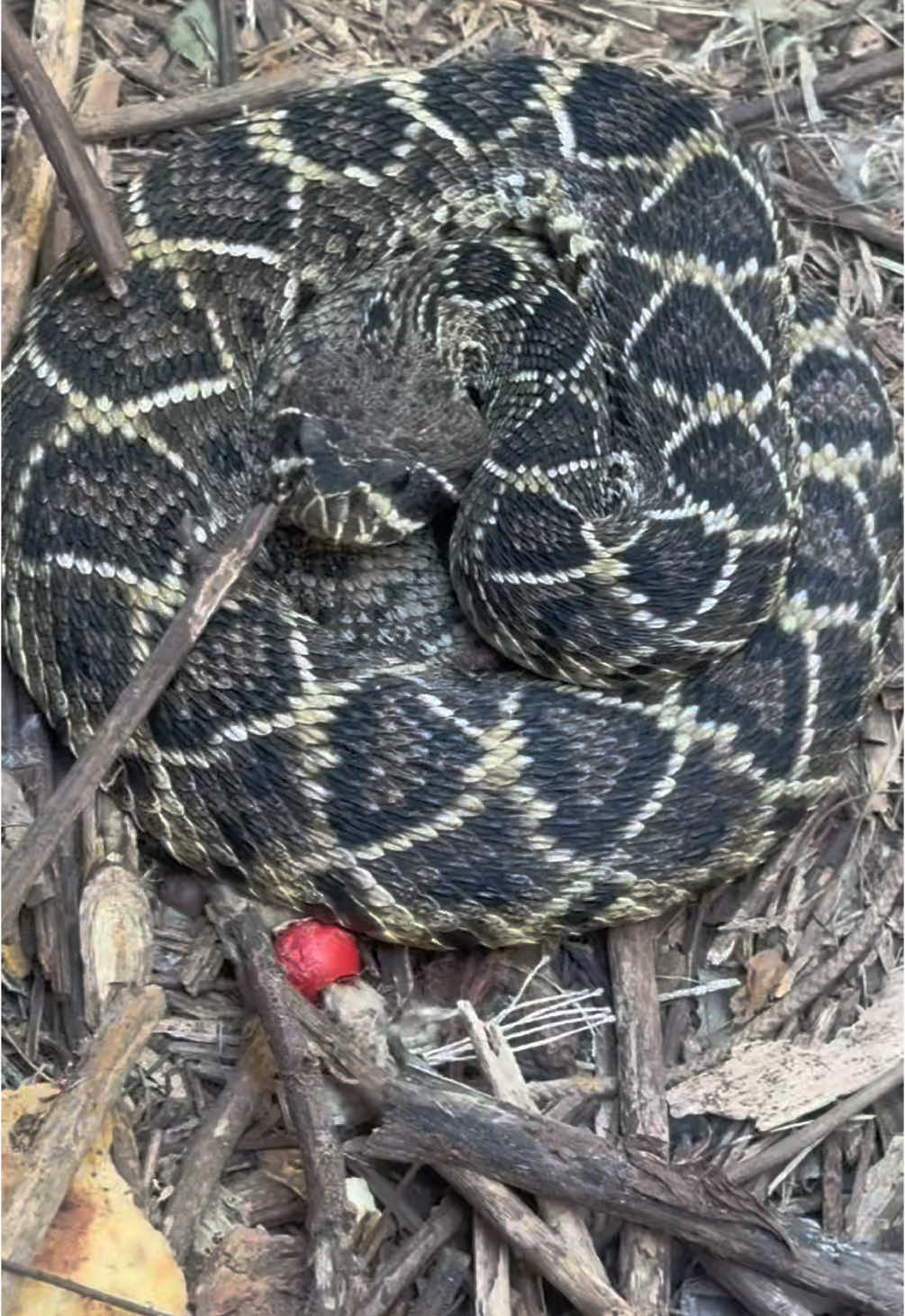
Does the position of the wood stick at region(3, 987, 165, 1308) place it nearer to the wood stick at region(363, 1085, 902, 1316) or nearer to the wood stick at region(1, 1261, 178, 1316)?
the wood stick at region(1, 1261, 178, 1316)

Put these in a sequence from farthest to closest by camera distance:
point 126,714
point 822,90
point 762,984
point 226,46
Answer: point 822,90 → point 226,46 → point 762,984 → point 126,714

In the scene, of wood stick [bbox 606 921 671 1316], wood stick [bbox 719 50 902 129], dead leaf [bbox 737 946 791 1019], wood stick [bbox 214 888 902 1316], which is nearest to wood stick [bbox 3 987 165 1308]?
wood stick [bbox 214 888 902 1316]

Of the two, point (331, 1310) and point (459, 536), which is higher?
point (459, 536)

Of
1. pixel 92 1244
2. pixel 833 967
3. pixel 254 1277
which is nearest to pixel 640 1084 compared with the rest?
pixel 833 967

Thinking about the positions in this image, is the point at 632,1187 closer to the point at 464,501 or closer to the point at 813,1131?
the point at 813,1131

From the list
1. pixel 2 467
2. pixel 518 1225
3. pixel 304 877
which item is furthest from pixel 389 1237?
pixel 2 467

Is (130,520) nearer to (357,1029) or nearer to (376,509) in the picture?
(376,509)

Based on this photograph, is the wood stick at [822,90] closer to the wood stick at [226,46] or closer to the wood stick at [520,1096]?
the wood stick at [226,46]
